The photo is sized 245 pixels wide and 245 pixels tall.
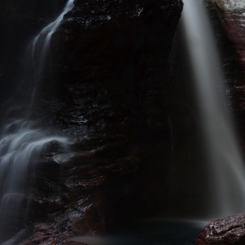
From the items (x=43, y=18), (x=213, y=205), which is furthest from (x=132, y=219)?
(x=43, y=18)

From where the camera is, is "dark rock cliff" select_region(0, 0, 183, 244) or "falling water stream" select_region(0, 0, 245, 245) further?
"dark rock cliff" select_region(0, 0, 183, 244)

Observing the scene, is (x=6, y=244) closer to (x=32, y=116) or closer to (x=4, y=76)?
(x=32, y=116)

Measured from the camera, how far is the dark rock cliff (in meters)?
6.25

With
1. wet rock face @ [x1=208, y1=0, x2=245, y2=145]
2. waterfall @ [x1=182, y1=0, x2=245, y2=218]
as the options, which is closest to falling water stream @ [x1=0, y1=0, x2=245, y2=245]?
waterfall @ [x1=182, y1=0, x2=245, y2=218]

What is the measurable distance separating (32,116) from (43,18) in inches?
122

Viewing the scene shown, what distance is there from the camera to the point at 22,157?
20.2 feet

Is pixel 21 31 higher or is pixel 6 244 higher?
pixel 21 31

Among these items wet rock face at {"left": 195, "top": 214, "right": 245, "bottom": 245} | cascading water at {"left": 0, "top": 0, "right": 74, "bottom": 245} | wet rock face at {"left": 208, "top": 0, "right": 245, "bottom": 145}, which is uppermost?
wet rock face at {"left": 208, "top": 0, "right": 245, "bottom": 145}

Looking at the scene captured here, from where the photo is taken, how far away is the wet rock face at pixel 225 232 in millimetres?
3281

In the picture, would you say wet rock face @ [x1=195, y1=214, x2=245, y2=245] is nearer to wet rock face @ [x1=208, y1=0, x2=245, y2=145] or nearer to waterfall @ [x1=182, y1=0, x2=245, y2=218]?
waterfall @ [x1=182, y1=0, x2=245, y2=218]

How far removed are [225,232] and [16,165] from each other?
4174mm

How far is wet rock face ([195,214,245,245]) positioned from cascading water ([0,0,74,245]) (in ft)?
11.3

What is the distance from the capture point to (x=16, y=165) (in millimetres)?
6117

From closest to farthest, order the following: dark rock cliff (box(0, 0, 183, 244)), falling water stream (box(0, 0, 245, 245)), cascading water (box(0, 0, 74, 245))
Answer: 1. cascading water (box(0, 0, 74, 245))
2. falling water stream (box(0, 0, 245, 245))
3. dark rock cliff (box(0, 0, 183, 244))
